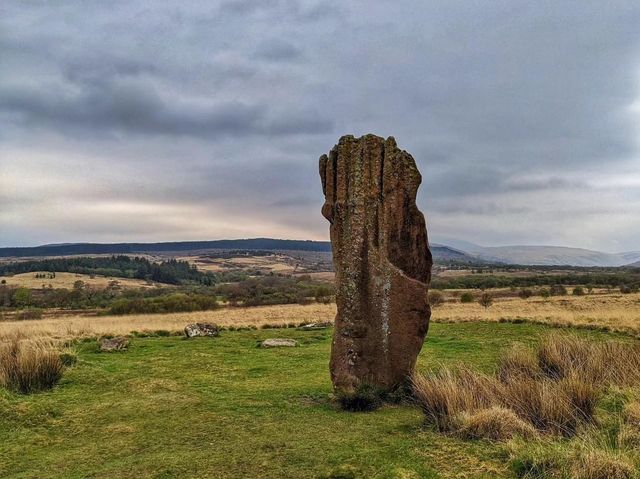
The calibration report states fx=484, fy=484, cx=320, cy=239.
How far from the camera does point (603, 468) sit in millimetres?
5074

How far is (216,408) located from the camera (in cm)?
905

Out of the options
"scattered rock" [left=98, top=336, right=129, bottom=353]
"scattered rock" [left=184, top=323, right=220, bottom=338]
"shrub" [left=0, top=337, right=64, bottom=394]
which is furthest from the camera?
"scattered rock" [left=184, top=323, right=220, bottom=338]

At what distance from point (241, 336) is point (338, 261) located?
12.3 meters

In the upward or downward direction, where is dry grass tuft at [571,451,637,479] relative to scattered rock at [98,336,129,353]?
upward

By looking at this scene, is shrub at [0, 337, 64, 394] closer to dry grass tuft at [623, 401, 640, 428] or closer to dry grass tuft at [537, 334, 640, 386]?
dry grass tuft at [537, 334, 640, 386]

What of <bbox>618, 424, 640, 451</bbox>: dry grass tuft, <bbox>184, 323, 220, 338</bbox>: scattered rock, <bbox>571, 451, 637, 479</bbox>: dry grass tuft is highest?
<bbox>571, 451, 637, 479</bbox>: dry grass tuft

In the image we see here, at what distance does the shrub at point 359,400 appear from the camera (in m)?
8.88

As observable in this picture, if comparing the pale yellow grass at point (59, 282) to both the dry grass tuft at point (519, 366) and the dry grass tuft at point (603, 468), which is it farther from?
the dry grass tuft at point (603, 468)

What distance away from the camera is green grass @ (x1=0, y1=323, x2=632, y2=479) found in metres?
6.03

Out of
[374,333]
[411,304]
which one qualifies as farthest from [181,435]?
[411,304]

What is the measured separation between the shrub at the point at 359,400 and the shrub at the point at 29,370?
668 cm

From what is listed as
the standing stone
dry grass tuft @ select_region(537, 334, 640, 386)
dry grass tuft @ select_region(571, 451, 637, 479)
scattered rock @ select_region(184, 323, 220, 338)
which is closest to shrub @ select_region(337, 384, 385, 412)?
the standing stone

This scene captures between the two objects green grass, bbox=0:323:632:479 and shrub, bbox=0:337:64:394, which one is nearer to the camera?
green grass, bbox=0:323:632:479

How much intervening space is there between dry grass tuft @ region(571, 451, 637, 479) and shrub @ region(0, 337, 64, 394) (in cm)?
1042
